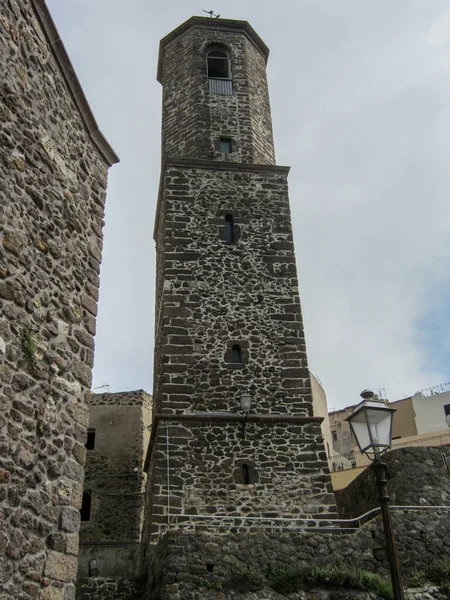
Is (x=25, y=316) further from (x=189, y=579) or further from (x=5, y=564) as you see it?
(x=189, y=579)

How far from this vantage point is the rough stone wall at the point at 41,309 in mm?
5254

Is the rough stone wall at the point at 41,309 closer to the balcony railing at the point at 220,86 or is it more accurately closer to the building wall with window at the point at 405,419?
the balcony railing at the point at 220,86

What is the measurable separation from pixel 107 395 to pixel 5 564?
17.0 meters

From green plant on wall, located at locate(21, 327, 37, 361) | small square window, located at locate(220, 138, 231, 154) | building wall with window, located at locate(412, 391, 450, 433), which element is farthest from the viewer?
building wall with window, located at locate(412, 391, 450, 433)

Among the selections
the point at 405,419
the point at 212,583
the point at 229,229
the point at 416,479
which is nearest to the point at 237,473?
the point at 212,583

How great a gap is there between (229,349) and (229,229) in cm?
334

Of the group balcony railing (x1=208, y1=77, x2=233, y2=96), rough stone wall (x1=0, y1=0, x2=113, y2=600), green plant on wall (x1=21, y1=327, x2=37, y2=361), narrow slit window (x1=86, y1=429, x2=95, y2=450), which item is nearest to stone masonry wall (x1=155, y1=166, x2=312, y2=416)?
balcony railing (x1=208, y1=77, x2=233, y2=96)

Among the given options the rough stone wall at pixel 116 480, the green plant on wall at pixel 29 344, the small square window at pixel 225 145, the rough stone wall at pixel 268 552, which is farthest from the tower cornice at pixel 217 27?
the green plant on wall at pixel 29 344

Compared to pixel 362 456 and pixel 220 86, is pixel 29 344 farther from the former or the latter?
pixel 362 456

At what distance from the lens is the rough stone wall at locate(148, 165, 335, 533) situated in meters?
Result: 12.9

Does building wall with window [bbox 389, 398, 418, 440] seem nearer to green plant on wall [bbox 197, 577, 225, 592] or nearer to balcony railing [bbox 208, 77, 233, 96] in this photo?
balcony railing [bbox 208, 77, 233, 96]

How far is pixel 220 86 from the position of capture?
62.8 ft

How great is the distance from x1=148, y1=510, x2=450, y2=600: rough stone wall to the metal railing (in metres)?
5.12

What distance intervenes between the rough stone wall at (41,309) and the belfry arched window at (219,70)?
12484 mm
